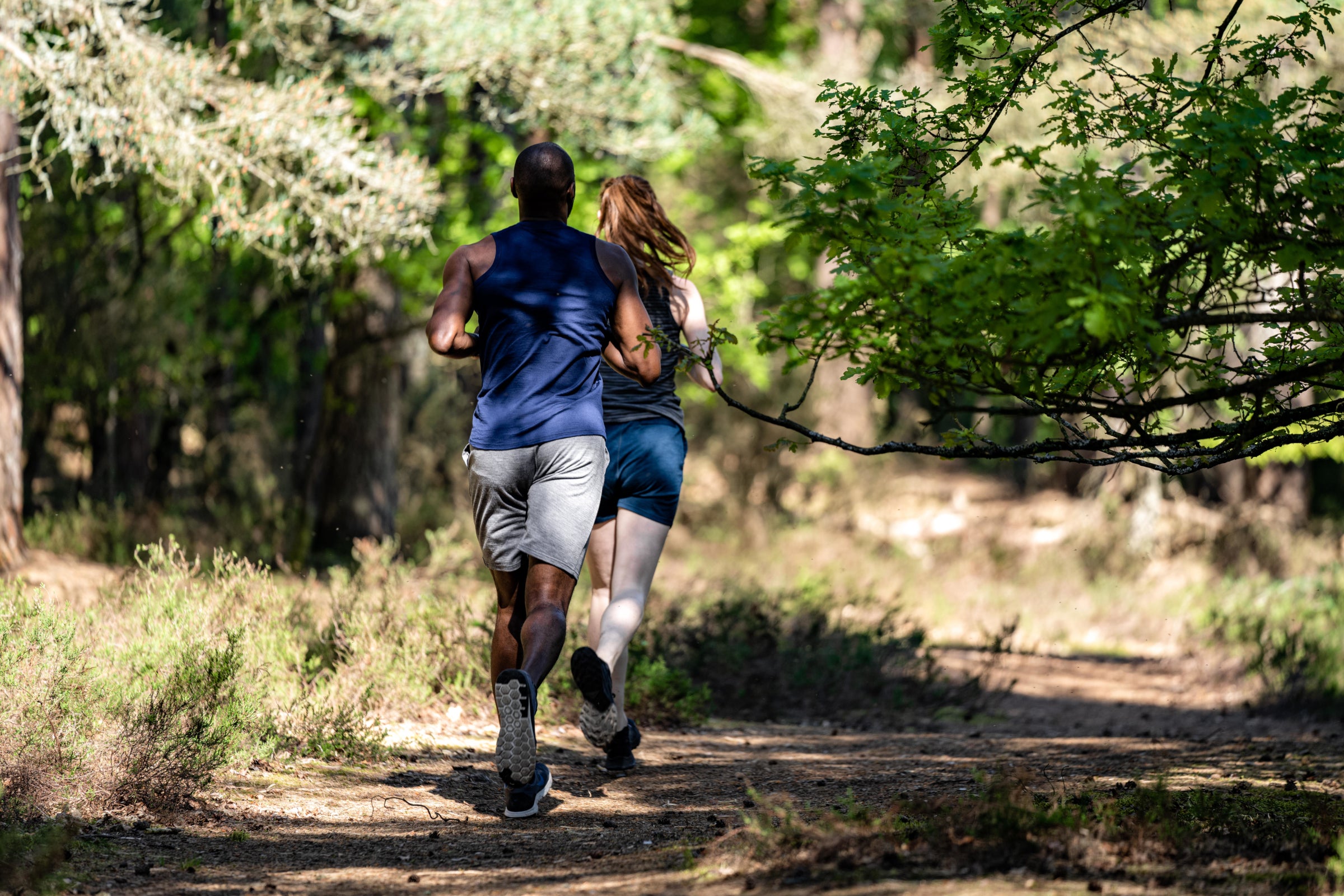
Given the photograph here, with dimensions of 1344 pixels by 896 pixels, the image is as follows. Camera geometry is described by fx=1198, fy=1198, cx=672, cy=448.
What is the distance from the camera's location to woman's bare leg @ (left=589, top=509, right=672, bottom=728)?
4.58 metres

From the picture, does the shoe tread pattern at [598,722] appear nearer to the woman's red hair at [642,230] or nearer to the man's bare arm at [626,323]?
the man's bare arm at [626,323]

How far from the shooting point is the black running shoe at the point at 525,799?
4.17 meters

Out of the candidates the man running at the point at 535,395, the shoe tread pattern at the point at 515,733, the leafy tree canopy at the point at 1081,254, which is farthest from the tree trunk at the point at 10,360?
the leafy tree canopy at the point at 1081,254

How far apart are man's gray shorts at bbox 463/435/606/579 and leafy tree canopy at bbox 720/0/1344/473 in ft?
2.36

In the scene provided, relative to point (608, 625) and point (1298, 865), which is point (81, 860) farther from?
point (1298, 865)

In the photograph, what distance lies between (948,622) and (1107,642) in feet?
5.49

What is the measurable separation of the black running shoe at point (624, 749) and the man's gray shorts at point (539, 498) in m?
0.99

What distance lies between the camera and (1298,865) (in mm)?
3271

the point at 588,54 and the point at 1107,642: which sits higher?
the point at 588,54

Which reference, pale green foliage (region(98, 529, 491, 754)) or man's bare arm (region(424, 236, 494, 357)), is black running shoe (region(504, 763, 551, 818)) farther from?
man's bare arm (region(424, 236, 494, 357))

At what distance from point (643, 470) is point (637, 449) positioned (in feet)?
0.28

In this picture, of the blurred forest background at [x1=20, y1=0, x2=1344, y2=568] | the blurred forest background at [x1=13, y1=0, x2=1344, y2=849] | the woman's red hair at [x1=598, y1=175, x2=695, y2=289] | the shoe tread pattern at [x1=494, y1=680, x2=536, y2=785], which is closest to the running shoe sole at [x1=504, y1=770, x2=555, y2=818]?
the shoe tread pattern at [x1=494, y1=680, x2=536, y2=785]

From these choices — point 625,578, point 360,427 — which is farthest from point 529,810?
point 360,427

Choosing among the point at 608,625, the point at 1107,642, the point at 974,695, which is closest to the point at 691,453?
the point at 1107,642
